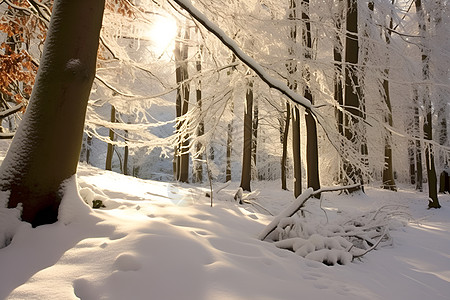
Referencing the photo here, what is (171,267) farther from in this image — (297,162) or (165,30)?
(297,162)

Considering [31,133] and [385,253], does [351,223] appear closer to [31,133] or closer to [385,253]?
[385,253]

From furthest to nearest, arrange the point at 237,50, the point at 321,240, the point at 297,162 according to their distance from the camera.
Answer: the point at 297,162, the point at 237,50, the point at 321,240

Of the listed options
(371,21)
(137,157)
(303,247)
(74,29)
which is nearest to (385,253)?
(303,247)

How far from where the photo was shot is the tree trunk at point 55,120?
2.53 metres

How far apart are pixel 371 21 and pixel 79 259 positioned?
920 cm

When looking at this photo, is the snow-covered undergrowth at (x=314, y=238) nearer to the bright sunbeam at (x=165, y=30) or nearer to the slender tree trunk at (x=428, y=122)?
the bright sunbeam at (x=165, y=30)

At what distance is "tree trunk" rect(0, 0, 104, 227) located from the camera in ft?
8.30

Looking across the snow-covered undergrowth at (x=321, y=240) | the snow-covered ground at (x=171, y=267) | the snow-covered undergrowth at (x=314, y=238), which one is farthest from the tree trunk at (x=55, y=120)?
the snow-covered undergrowth at (x=321, y=240)

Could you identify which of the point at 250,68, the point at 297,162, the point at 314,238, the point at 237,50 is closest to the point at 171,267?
the point at 314,238

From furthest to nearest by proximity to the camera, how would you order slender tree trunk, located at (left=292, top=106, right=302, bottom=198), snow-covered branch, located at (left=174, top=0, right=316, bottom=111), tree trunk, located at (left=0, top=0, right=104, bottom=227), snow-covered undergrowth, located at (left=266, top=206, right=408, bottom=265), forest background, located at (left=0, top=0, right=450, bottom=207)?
slender tree trunk, located at (left=292, top=106, right=302, bottom=198)
forest background, located at (left=0, top=0, right=450, bottom=207)
snow-covered branch, located at (left=174, top=0, right=316, bottom=111)
snow-covered undergrowth, located at (left=266, top=206, right=408, bottom=265)
tree trunk, located at (left=0, top=0, right=104, bottom=227)

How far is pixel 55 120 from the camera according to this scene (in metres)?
2.66

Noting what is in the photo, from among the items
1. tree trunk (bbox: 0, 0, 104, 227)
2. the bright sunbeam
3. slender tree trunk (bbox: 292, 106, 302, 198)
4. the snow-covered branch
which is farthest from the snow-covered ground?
slender tree trunk (bbox: 292, 106, 302, 198)

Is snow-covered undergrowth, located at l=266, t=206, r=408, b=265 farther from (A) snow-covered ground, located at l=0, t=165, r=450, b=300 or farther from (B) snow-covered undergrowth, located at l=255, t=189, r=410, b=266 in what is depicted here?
(A) snow-covered ground, located at l=0, t=165, r=450, b=300

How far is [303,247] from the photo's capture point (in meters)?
2.86
